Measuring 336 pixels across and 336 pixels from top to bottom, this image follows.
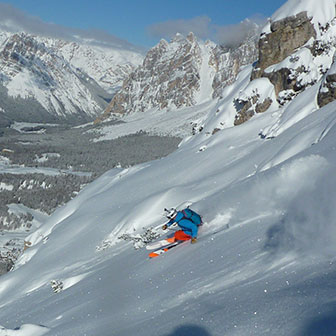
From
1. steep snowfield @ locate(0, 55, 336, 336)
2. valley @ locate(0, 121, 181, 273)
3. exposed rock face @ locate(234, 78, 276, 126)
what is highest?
valley @ locate(0, 121, 181, 273)

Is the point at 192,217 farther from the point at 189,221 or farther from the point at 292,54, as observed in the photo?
the point at 292,54

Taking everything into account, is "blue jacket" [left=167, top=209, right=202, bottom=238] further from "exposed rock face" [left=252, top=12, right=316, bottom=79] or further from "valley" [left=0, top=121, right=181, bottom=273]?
"valley" [left=0, top=121, right=181, bottom=273]

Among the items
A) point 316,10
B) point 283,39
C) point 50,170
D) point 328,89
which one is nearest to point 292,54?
point 283,39

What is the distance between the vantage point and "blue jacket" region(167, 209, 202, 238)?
9.19 meters

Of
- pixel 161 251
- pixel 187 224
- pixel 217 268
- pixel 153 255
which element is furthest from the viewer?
pixel 161 251

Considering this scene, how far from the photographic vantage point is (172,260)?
8.39 metres

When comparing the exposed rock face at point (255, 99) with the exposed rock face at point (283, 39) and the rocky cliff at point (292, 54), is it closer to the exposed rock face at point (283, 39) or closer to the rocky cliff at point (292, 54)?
the rocky cliff at point (292, 54)

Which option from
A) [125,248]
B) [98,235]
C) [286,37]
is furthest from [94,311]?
[286,37]

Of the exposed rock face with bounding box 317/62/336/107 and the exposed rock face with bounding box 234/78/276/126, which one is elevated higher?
the exposed rock face with bounding box 234/78/276/126

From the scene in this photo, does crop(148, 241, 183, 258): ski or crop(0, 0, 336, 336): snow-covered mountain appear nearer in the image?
crop(0, 0, 336, 336): snow-covered mountain

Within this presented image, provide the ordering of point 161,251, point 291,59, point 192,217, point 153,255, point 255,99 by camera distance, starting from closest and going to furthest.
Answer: point 192,217 → point 153,255 → point 161,251 → point 291,59 → point 255,99

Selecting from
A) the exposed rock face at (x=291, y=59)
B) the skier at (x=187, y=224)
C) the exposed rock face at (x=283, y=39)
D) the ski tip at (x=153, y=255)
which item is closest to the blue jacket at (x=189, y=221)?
the skier at (x=187, y=224)

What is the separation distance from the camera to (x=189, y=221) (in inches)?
363

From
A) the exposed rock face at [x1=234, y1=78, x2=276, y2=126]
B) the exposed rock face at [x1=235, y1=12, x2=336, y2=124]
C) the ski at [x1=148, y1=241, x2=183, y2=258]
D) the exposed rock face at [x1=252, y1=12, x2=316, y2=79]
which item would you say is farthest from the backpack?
the exposed rock face at [x1=252, y1=12, x2=316, y2=79]
